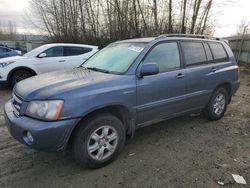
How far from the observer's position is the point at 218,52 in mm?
4980

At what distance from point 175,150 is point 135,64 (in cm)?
150

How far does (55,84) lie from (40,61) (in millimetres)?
5457

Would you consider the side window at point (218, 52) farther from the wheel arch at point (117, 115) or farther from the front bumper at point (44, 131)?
the front bumper at point (44, 131)

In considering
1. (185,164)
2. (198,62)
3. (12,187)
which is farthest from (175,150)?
(12,187)

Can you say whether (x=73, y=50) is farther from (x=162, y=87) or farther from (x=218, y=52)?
(x=162, y=87)

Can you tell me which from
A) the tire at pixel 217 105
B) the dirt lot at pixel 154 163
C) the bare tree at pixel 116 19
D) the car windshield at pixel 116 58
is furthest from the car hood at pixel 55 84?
the bare tree at pixel 116 19

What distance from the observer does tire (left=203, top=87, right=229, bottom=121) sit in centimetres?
492

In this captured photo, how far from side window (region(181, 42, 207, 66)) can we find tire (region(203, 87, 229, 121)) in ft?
2.70

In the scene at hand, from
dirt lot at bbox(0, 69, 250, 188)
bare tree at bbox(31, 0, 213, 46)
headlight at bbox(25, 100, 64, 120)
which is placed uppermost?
bare tree at bbox(31, 0, 213, 46)

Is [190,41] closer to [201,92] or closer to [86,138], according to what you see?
[201,92]

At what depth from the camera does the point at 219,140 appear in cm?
422

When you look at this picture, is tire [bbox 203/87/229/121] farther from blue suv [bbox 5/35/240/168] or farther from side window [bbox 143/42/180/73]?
side window [bbox 143/42/180/73]

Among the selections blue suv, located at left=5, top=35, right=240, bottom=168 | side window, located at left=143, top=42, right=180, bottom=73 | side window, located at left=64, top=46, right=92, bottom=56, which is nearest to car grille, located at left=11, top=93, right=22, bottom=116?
blue suv, located at left=5, top=35, right=240, bottom=168

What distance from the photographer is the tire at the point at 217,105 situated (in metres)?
4.92
